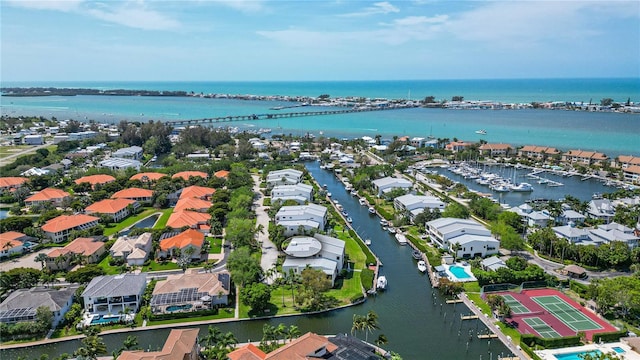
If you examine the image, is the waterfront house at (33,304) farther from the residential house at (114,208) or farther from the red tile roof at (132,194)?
the red tile roof at (132,194)

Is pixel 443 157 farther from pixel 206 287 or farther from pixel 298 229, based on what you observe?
pixel 206 287

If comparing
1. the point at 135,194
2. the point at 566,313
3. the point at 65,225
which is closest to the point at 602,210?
the point at 566,313

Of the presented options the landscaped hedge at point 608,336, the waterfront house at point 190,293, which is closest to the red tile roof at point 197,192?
the waterfront house at point 190,293

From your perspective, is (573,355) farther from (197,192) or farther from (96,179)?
(96,179)

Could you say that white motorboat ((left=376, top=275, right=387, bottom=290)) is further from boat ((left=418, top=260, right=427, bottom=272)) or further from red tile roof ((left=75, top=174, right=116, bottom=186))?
red tile roof ((left=75, top=174, right=116, bottom=186))

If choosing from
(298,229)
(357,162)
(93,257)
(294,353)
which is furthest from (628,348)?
(357,162)

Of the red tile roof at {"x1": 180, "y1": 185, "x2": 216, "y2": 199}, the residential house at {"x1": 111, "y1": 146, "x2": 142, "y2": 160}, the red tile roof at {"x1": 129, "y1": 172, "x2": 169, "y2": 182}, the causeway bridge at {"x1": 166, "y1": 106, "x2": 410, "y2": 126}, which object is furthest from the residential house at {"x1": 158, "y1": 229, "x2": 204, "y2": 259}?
the causeway bridge at {"x1": 166, "y1": 106, "x2": 410, "y2": 126}
